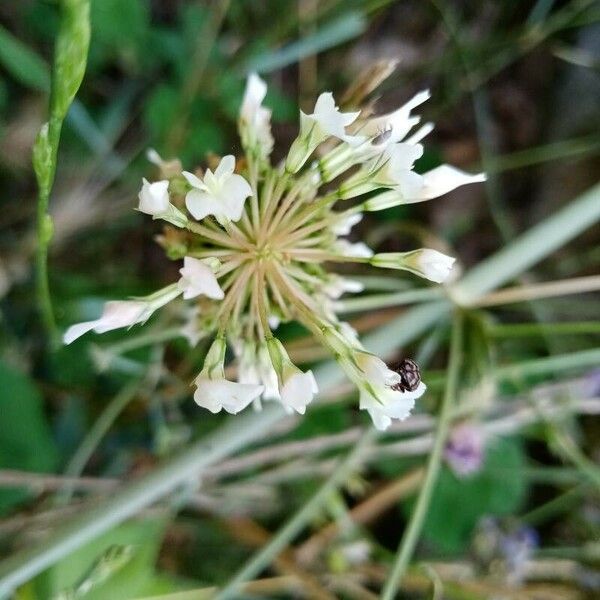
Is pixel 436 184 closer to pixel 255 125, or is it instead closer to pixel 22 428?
pixel 255 125

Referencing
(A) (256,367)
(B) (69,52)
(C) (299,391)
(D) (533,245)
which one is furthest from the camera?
(D) (533,245)

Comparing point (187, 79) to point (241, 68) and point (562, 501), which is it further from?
point (562, 501)

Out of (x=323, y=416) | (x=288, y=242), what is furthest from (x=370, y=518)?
(x=288, y=242)

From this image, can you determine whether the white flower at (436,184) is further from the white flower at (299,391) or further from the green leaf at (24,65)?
the green leaf at (24,65)

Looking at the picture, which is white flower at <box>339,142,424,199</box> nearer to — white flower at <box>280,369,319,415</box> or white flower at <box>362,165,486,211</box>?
white flower at <box>362,165,486,211</box>

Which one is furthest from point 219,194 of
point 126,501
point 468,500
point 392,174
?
point 468,500

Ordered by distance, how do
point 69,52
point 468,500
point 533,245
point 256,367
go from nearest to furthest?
1. point 69,52
2. point 256,367
3. point 533,245
4. point 468,500

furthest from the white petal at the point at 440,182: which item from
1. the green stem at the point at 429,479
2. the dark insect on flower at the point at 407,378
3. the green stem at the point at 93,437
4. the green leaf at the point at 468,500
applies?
the green leaf at the point at 468,500
